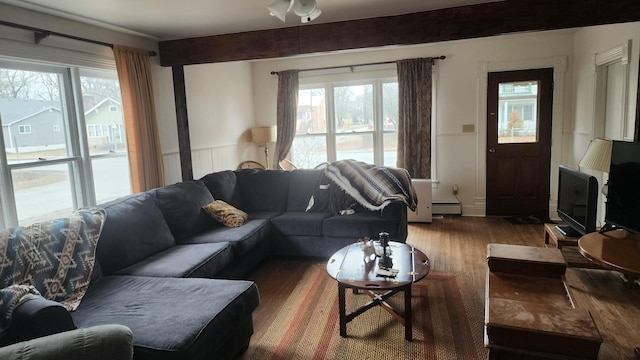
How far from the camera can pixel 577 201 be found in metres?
3.25

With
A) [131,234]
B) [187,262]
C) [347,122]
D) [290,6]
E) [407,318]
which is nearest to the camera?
[407,318]

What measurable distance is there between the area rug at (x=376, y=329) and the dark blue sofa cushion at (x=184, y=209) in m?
1.11

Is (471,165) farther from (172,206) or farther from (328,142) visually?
(172,206)

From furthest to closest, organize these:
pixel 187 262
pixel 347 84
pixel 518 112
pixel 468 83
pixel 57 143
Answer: pixel 347 84
pixel 468 83
pixel 518 112
pixel 57 143
pixel 187 262

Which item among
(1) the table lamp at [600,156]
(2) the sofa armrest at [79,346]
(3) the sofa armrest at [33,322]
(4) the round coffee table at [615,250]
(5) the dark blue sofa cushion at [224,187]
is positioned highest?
(1) the table lamp at [600,156]

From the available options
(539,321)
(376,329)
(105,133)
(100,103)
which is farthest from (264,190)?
(539,321)

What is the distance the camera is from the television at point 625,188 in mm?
2154

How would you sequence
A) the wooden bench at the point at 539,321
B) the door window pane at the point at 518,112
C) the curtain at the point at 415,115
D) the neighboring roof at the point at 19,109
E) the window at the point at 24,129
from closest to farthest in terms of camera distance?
the wooden bench at the point at 539,321 → the neighboring roof at the point at 19,109 → the window at the point at 24,129 → the door window pane at the point at 518,112 → the curtain at the point at 415,115

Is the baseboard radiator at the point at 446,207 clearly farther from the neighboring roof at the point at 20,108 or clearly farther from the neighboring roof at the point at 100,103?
the neighboring roof at the point at 20,108

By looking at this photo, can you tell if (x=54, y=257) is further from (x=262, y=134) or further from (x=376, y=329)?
(x=262, y=134)

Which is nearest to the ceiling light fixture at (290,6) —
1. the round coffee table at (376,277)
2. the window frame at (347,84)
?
the round coffee table at (376,277)

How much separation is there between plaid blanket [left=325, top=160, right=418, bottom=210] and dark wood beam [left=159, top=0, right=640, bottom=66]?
1274mm

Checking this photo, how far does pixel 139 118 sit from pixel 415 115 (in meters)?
3.53

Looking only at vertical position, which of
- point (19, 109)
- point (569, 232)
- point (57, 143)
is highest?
point (19, 109)
